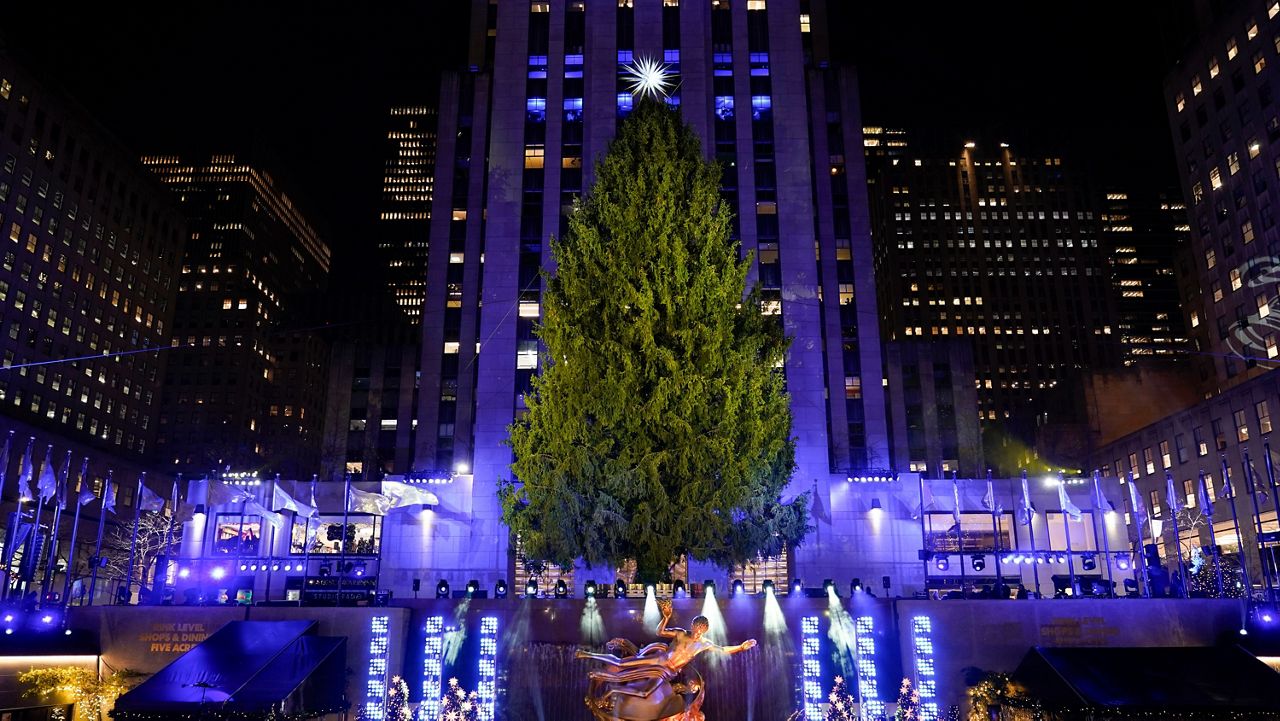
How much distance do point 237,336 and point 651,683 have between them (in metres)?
159

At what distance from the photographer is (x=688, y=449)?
26812 millimetres

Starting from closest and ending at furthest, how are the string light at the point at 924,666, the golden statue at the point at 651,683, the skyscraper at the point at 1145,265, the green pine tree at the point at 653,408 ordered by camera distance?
the golden statue at the point at 651,683 < the string light at the point at 924,666 < the green pine tree at the point at 653,408 < the skyscraper at the point at 1145,265

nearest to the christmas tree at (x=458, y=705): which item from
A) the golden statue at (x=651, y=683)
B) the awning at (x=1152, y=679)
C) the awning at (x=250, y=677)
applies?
the awning at (x=250, y=677)

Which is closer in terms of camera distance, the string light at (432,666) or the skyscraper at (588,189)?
the string light at (432,666)

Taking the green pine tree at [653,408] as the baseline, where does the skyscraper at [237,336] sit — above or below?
above

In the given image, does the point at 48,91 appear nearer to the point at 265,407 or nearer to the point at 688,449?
the point at 265,407

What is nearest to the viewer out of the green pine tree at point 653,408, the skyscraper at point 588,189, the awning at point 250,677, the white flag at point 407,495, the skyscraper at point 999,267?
the awning at point 250,677

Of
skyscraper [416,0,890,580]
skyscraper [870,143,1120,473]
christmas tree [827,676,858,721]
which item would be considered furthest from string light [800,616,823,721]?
skyscraper [870,143,1120,473]

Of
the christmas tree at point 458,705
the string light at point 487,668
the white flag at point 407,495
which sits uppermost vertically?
the white flag at point 407,495

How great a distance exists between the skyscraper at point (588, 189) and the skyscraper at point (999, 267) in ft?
326

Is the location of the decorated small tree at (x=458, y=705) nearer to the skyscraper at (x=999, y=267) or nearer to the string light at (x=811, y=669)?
the string light at (x=811, y=669)

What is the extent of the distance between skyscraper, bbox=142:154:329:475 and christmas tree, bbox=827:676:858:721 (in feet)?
366

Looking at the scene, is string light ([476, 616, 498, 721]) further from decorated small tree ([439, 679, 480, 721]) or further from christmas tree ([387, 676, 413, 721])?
christmas tree ([387, 676, 413, 721])

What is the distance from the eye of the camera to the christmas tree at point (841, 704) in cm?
2348
